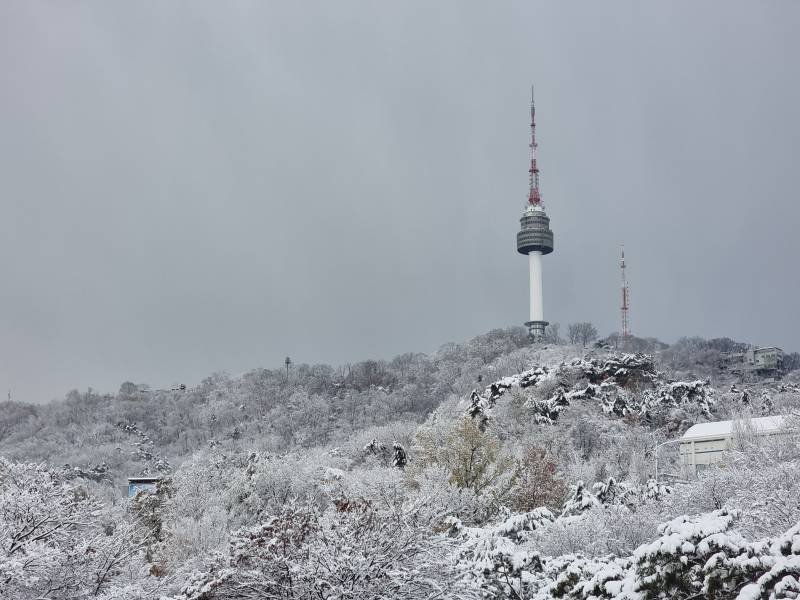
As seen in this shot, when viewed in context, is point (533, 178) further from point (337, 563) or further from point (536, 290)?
point (337, 563)

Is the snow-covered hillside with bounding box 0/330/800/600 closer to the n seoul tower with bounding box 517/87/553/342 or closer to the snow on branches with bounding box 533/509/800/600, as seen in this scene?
the snow on branches with bounding box 533/509/800/600

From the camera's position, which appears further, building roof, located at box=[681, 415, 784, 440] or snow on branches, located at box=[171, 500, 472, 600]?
building roof, located at box=[681, 415, 784, 440]

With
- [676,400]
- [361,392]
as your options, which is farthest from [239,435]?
[676,400]

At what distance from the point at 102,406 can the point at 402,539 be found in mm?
138997

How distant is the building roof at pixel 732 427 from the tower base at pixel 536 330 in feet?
288

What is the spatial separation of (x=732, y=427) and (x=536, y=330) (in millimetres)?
95770

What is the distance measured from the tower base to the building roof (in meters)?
87.8

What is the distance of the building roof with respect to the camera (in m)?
43.7

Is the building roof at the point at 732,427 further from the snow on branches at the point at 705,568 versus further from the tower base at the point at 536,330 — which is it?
the tower base at the point at 536,330

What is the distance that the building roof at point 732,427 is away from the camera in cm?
4372

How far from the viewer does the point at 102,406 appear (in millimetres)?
141000

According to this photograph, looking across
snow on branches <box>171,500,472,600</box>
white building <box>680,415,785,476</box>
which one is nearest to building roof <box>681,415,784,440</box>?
white building <box>680,415,785,476</box>

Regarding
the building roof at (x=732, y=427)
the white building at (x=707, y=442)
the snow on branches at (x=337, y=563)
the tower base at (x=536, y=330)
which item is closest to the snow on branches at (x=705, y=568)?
the snow on branches at (x=337, y=563)

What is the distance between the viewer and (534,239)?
144 m
